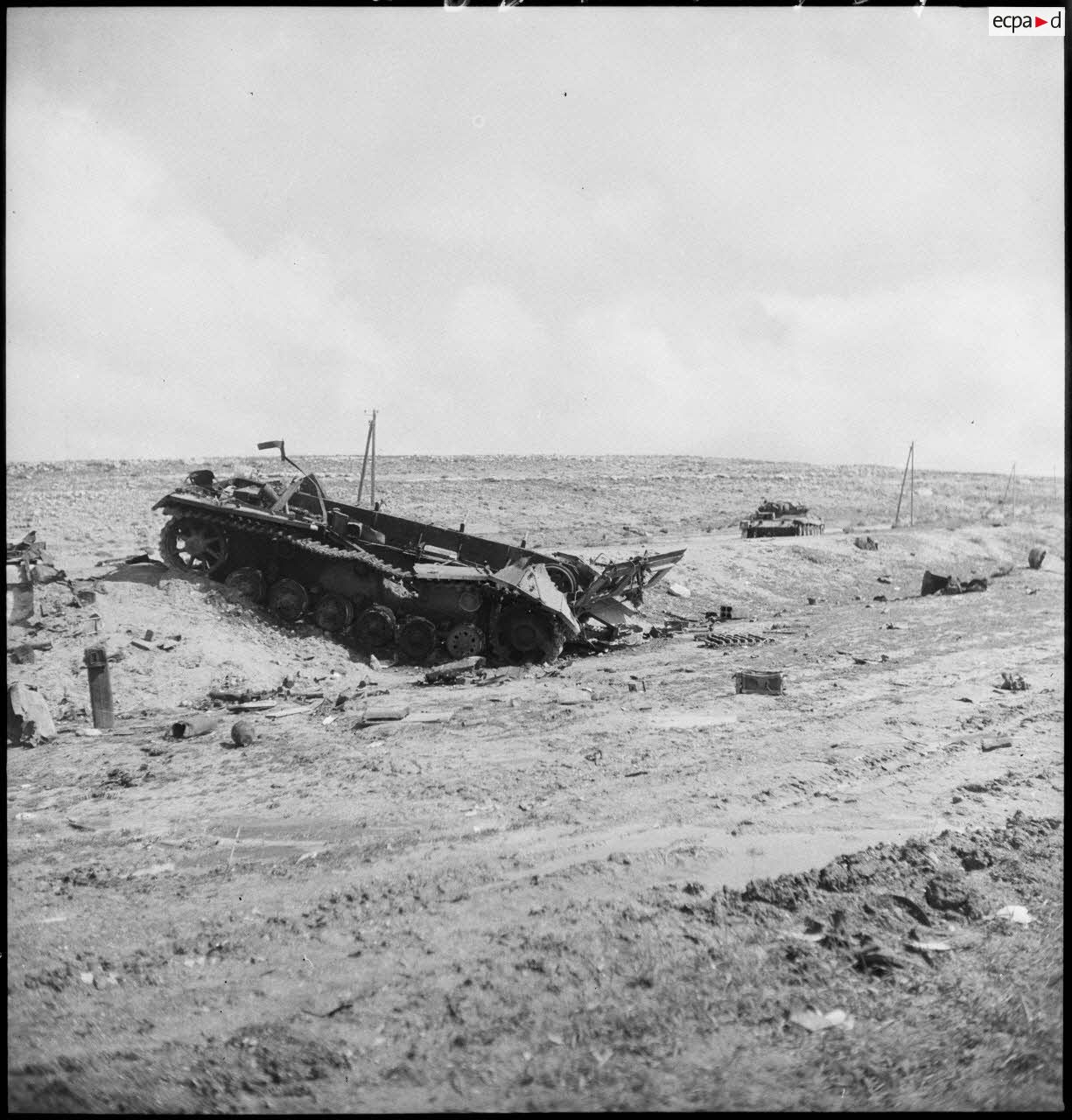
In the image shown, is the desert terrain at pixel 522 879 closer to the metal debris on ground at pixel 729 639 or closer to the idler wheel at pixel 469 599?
the metal debris on ground at pixel 729 639

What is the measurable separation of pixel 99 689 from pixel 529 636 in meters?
5.80

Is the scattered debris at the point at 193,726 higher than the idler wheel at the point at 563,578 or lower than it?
lower

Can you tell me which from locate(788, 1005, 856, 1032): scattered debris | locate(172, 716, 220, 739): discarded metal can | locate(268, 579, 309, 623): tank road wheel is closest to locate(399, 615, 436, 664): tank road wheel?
locate(268, 579, 309, 623): tank road wheel

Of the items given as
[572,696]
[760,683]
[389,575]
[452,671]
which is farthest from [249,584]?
[760,683]

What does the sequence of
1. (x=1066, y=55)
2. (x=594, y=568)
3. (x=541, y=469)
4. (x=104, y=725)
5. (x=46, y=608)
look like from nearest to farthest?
1. (x=1066, y=55)
2. (x=104, y=725)
3. (x=46, y=608)
4. (x=594, y=568)
5. (x=541, y=469)

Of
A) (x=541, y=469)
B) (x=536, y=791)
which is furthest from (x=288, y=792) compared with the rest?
(x=541, y=469)

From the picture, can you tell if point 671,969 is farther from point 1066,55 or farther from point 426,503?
point 426,503

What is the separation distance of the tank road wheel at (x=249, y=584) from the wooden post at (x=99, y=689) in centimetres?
408

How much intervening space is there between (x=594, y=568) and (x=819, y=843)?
8.73 m

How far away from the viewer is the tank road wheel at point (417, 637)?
44.4 ft

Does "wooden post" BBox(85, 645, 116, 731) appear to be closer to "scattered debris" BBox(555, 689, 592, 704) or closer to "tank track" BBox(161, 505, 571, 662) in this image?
"tank track" BBox(161, 505, 571, 662)

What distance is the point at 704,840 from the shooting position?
6469 millimetres

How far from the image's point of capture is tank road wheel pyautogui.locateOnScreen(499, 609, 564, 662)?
533 inches

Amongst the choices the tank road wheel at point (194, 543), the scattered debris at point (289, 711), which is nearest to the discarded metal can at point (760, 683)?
the scattered debris at point (289, 711)
